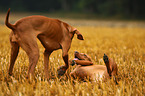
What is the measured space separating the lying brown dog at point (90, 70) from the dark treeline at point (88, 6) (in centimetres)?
3421

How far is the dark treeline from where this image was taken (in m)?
35.6

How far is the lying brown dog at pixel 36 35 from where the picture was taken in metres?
1.88

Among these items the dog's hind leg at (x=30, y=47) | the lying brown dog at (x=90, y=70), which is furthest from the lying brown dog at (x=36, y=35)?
the lying brown dog at (x=90, y=70)

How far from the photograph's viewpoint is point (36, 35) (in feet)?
6.32

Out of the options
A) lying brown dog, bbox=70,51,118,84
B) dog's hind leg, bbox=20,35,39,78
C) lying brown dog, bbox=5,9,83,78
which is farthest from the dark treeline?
dog's hind leg, bbox=20,35,39,78

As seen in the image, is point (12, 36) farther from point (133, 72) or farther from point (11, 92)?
point (133, 72)

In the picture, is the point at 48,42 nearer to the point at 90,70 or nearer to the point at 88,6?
the point at 90,70

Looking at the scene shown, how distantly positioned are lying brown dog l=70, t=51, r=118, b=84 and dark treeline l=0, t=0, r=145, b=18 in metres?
34.2

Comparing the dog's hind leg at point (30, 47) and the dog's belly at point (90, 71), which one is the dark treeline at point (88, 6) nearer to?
the dog's belly at point (90, 71)

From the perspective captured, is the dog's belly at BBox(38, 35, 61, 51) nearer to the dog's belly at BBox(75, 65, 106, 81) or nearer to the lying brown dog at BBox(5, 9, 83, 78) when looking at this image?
the lying brown dog at BBox(5, 9, 83, 78)

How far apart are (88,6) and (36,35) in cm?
4539

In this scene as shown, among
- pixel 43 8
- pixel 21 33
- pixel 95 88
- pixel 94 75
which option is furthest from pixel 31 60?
pixel 43 8

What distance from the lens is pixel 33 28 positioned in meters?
1.93

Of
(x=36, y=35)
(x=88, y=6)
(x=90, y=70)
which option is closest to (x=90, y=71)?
(x=90, y=70)
